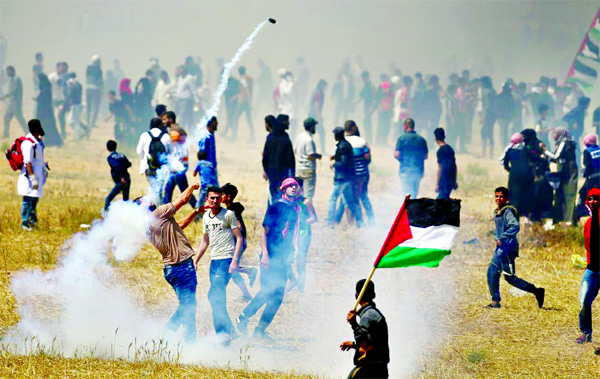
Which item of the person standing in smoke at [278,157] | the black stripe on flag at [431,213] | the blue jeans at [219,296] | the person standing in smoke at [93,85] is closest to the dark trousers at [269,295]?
the blue jeans at [219,296]

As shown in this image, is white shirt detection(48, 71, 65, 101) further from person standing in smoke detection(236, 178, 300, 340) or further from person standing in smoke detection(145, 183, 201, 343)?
person standing in smoke detection(145, 183, 201, 343)

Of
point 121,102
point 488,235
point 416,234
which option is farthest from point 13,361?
point 121,102

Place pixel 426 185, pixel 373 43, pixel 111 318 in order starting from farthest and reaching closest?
pixel 373 43 → pixel 426 185 → pixel 111 318

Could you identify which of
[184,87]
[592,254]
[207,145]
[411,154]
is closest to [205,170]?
[207,145]

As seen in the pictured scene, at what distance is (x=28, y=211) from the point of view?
1223cm

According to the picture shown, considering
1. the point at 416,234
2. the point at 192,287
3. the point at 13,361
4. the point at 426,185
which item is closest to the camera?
the point at 416,234

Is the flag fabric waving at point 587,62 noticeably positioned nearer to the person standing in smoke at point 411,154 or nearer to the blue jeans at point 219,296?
the person standing in smoke at point 411,154

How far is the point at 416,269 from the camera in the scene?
11.8 metres

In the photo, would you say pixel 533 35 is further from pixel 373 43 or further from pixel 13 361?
pixel 13 361

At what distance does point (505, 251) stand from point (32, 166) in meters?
6.39

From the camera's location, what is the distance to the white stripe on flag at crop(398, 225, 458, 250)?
6.10m

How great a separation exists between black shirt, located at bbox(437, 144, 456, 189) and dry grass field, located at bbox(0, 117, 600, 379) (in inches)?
34.9

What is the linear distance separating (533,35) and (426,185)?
103ft

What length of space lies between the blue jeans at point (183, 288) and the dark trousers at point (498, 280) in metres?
3.43
